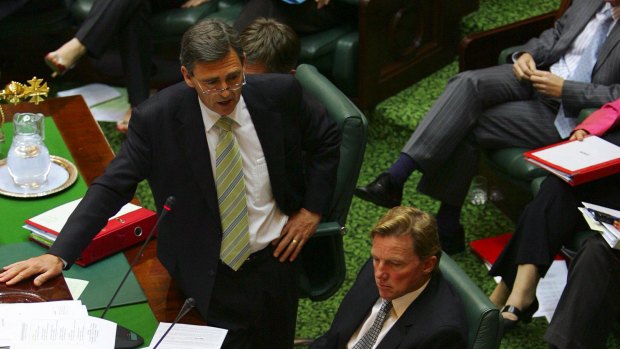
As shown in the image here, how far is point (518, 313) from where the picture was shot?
309cm

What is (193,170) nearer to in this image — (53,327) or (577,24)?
(53,327)

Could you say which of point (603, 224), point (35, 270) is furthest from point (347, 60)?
point (35, 270)

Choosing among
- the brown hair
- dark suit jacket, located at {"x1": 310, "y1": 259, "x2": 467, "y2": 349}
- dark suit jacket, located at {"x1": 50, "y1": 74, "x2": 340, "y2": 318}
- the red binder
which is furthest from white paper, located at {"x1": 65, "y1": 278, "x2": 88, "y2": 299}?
the red binder

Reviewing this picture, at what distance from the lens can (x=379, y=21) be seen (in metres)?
4.04

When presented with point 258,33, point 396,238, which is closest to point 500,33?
point 258,33

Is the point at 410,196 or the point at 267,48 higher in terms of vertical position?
the point at 267,48

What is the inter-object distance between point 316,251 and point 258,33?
2.13 feet

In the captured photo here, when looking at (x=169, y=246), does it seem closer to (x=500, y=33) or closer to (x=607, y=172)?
(x=607, y=172)

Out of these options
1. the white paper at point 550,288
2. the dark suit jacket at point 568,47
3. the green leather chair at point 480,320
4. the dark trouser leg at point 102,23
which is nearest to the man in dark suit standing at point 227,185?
the green leather chair at point 480,320

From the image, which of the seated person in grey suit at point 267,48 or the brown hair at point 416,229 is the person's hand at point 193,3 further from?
the brown hair at point 416,229

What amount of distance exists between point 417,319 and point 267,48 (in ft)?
3.19

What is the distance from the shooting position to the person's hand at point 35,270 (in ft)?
7.31

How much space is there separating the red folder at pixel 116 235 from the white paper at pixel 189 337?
0.37 metres

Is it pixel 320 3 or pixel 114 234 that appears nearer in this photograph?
pixel 114 234
